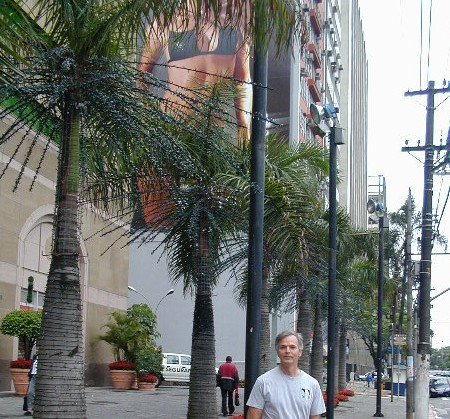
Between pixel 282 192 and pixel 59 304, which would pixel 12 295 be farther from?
pixel 59 304

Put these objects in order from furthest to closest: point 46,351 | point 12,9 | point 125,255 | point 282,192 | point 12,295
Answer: point 125,255
point 12,295
point 282,192
point 46,351
point 12,9

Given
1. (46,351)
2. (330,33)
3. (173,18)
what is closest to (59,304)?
(46,351)

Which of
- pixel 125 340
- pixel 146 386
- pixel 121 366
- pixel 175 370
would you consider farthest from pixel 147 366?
pixel 175 370

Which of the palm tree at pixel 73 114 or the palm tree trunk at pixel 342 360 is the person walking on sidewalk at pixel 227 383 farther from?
the palm tree trunk at pixel 342 360

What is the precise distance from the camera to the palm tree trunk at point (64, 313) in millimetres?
8688

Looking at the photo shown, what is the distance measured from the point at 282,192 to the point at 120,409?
10.3 metres

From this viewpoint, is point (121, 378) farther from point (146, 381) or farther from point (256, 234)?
point (256, 234)

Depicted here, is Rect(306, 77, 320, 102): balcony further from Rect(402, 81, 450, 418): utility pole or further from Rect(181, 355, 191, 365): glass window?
Rect(402, 81, 450, 418): utility pole

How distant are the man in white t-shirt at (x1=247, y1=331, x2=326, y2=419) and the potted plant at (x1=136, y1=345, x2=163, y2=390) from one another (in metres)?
27.4

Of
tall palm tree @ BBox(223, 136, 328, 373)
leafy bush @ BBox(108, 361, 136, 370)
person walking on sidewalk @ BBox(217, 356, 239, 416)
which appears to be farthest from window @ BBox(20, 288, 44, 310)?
tall palm tree @ BBox(223, 136, 328, 373)

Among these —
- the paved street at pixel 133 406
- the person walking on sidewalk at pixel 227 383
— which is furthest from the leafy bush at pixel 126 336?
the person walking on sidewalk at pixel 227 383

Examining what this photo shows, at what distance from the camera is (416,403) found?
2103cm

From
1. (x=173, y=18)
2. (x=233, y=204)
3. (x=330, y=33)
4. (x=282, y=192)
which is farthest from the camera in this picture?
(x=330, y=33)

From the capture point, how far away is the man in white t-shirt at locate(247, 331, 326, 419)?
21.0 ft
